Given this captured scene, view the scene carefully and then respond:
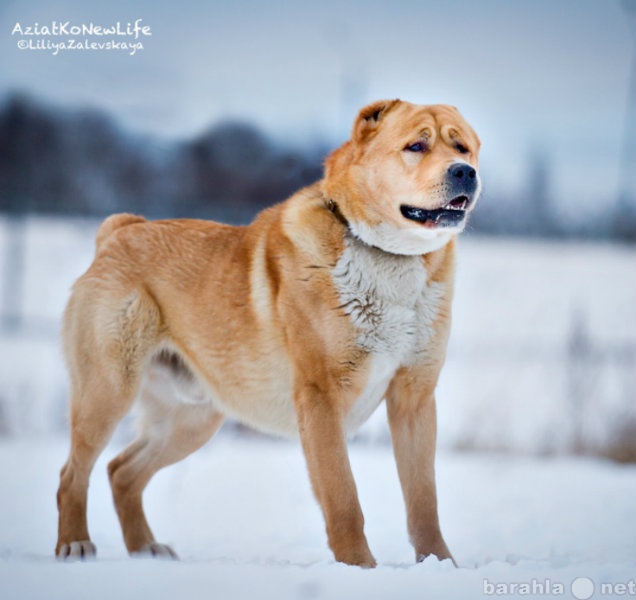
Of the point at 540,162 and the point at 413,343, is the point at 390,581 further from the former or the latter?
the point at 540,162

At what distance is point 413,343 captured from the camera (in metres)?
3.43

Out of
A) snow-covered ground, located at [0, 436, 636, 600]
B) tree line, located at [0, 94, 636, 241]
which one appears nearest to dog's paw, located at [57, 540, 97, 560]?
snow-covered ground, located at [0, 436, 636, 600]

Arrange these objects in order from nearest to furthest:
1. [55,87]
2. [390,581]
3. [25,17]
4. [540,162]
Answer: [390,581] < [25,17] < [55,87] < [540,162]

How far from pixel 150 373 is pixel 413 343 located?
1392 millimetres

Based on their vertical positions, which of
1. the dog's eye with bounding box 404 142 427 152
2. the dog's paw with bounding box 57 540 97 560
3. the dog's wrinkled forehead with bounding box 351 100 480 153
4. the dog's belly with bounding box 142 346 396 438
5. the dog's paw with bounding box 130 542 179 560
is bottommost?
the dog's paw with bounding box 130 542 179 560

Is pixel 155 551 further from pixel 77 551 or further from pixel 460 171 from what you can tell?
pixel 460 171

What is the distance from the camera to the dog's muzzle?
3.20m

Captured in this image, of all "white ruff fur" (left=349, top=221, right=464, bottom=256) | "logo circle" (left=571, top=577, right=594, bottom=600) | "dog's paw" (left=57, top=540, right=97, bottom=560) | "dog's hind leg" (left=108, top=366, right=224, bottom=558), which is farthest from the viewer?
"dog's hind leg" (left=108, top=366, right=224, bottom=558)

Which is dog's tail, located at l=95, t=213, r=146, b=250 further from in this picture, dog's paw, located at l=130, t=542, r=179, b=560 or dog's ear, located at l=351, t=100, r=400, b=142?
dog's paw, located at l=130, t=542, r=179, b=560

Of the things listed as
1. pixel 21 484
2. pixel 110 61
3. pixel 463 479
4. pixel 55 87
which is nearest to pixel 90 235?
pixel 55 87

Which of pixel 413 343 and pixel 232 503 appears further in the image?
pixel 232 503

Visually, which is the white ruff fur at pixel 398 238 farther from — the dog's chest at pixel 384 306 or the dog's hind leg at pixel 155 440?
→ the dog's hind leg at pixel 155 440

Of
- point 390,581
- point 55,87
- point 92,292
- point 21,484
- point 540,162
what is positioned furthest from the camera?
point 540,162

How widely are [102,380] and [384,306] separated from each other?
54.7 inches
